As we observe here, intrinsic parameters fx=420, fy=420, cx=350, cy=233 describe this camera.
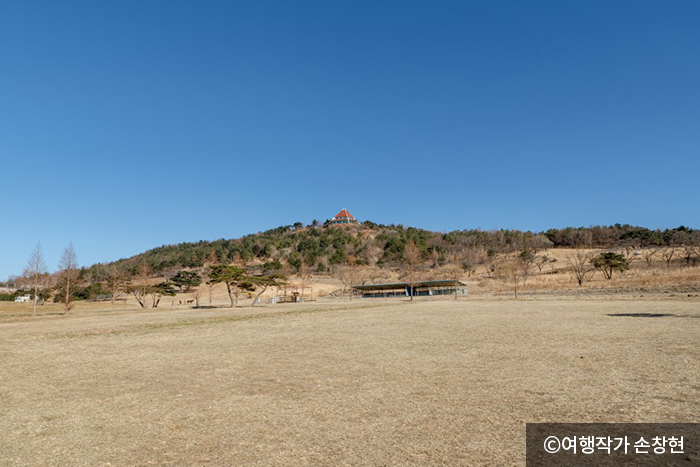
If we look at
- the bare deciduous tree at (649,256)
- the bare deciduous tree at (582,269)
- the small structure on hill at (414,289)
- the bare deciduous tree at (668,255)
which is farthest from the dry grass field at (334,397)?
the bare deciduous tree at (649,256)

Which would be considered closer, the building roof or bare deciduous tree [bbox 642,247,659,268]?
the building roof

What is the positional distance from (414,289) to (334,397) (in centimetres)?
6865

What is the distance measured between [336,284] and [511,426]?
93.2m

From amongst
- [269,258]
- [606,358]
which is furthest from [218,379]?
[269,258]

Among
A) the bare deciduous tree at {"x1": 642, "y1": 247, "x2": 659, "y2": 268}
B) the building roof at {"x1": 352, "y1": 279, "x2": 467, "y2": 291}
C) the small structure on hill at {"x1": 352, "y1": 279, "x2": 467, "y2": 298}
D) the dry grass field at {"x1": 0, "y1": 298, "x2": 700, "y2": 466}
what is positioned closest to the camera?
the dry grass field at {"x1": 0, "y1": 298, "x2": 700, "y2": 466}

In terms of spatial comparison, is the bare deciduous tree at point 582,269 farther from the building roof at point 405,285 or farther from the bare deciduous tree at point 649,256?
the building roof at point 405,285

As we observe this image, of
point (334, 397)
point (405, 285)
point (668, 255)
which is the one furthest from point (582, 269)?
point (334, 397)

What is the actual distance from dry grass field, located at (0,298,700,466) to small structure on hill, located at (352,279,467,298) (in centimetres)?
5135

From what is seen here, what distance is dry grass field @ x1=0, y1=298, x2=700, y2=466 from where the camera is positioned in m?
5.67

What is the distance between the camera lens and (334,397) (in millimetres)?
8172

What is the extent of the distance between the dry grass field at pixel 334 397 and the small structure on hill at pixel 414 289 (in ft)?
168

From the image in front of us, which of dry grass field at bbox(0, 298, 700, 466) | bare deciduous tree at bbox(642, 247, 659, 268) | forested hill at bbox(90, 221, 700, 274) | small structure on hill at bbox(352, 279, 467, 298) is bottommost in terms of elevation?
small structure on hill at bbox(352, 279, 467, 298)

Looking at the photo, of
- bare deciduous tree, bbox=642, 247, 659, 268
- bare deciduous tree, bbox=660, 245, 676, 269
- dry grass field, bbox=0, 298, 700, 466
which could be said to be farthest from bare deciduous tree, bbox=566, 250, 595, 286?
dry grass field, bbox=0, 298, 700, 466

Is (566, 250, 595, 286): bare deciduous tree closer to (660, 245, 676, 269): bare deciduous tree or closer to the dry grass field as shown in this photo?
(660, 245, 676, 269): bare deciduous tree
